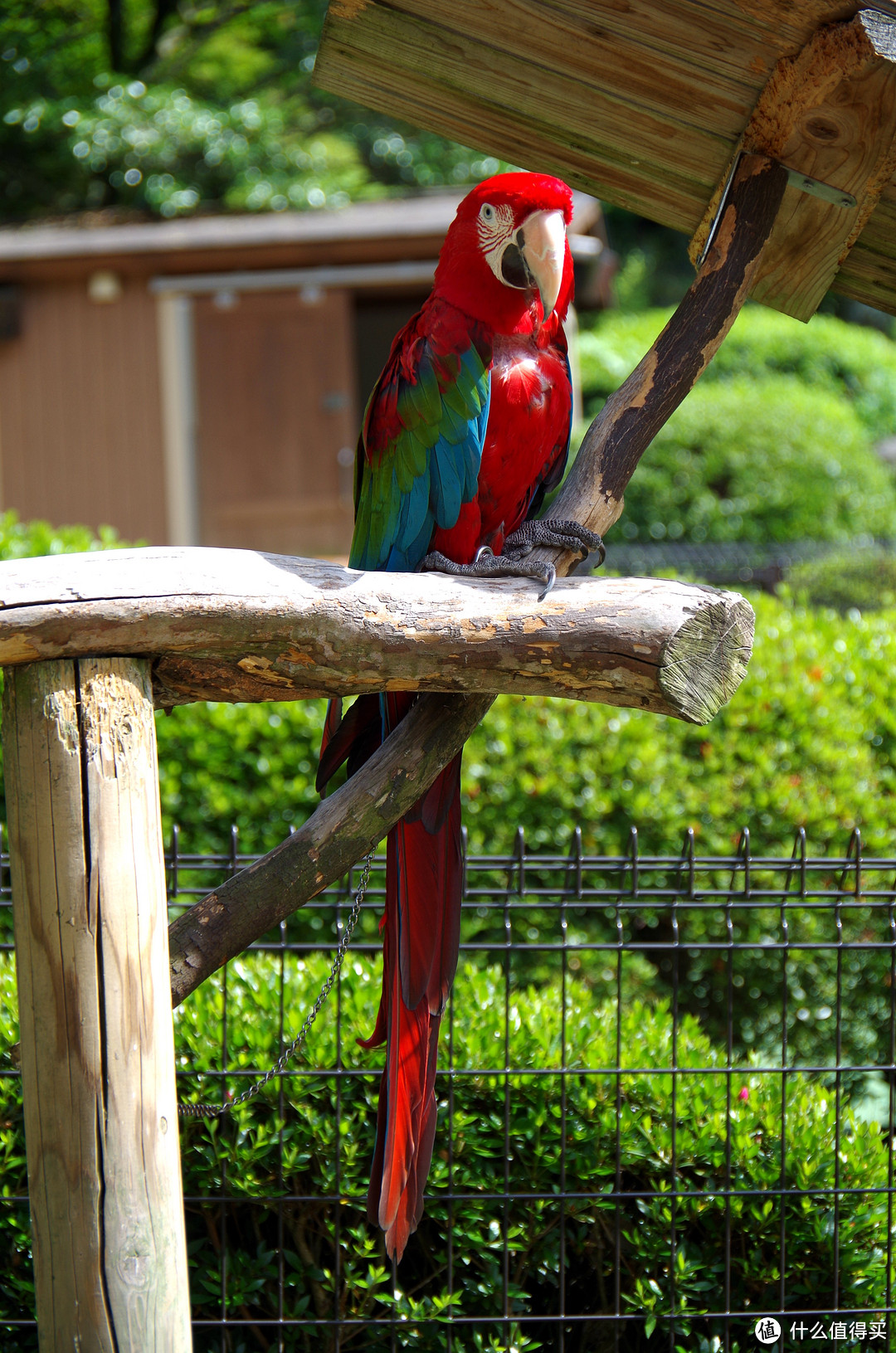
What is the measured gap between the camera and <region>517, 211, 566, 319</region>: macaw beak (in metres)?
1.70

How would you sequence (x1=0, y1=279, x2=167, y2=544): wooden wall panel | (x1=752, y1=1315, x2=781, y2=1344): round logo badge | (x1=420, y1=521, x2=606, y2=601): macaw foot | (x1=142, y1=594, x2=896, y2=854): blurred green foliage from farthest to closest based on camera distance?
1. (x1=0, y1=279, x2=167, y2=544): wooden wall panel
2. (x1=142, y1=594, x2=896, y2=854): blurred green foliage
3. (x1=752, y1=1315, x2=781, y2=1344): round logo badge
4. (x1=420, y1=521, x2=606, y2=601): macaw foot

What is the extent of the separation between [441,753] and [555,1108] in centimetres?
92

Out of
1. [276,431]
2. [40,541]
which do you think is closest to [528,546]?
[40,541]

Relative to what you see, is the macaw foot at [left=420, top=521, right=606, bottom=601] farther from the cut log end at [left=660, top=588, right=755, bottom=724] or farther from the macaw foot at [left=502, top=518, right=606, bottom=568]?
the cut log end at [left=660, top=588, right=755, bottom=724]

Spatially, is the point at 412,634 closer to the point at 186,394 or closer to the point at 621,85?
the point at 621,85

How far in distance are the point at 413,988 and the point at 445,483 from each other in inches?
34.1

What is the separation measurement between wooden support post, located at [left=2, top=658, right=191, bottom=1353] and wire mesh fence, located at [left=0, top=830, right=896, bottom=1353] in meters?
0.72

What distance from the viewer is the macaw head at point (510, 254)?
171cm

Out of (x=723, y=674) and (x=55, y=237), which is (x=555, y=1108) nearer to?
(x=723, y=674)

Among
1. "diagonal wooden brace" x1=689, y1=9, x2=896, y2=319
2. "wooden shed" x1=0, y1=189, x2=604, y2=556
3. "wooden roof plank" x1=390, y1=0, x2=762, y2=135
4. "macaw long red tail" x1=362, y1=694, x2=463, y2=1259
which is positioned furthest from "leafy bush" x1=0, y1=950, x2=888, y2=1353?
"wooden shed" x1=0, y1=189, x2=604, y2=556

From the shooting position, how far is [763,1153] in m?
2.02

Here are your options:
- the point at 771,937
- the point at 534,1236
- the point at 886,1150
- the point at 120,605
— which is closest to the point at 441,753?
the point at 120,605

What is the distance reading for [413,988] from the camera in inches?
62.7

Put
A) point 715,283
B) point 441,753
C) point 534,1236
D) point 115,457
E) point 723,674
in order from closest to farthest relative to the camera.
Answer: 1. point 723,674
2. point 441,753
3. point 715,283
4. point 534,1236
5. point 115,457
